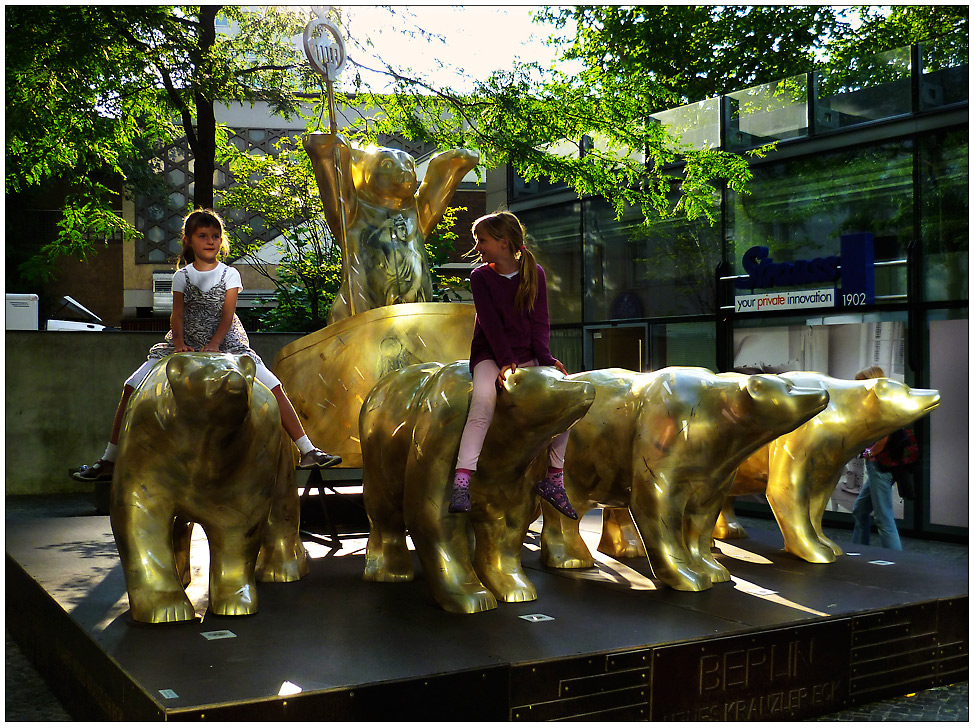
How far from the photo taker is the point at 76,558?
18.5 feet

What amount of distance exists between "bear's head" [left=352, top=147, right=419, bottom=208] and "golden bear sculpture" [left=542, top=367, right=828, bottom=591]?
2207 mm

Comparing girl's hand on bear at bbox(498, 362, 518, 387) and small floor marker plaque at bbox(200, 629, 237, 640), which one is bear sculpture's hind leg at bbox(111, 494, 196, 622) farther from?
girl's hand on bear at bbox(498, 362, 518, 387)

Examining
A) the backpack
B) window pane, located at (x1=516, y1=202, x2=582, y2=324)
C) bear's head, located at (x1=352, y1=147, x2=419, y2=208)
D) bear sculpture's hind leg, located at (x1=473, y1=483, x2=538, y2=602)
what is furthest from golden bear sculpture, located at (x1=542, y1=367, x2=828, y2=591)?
window pane, located at (x1=516, y1=202, x2=582, y2=324)

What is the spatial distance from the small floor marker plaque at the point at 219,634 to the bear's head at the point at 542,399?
4.60 ft

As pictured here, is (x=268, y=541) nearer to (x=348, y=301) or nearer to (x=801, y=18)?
(x=348, y=301)

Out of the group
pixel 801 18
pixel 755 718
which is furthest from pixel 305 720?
pixel 801 18

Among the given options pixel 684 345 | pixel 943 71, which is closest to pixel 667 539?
pixel 943 71

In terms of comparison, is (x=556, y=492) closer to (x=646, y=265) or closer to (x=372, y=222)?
(x=372, y=222)

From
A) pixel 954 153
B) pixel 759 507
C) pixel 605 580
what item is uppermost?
pixel 954 153

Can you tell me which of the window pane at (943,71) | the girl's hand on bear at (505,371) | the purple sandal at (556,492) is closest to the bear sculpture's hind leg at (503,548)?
the purple sandal at (556,492)

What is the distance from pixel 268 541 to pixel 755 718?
2.56m

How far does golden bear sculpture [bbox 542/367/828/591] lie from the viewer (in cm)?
452

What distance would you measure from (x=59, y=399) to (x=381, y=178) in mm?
5617

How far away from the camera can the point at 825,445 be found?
5484 mm
